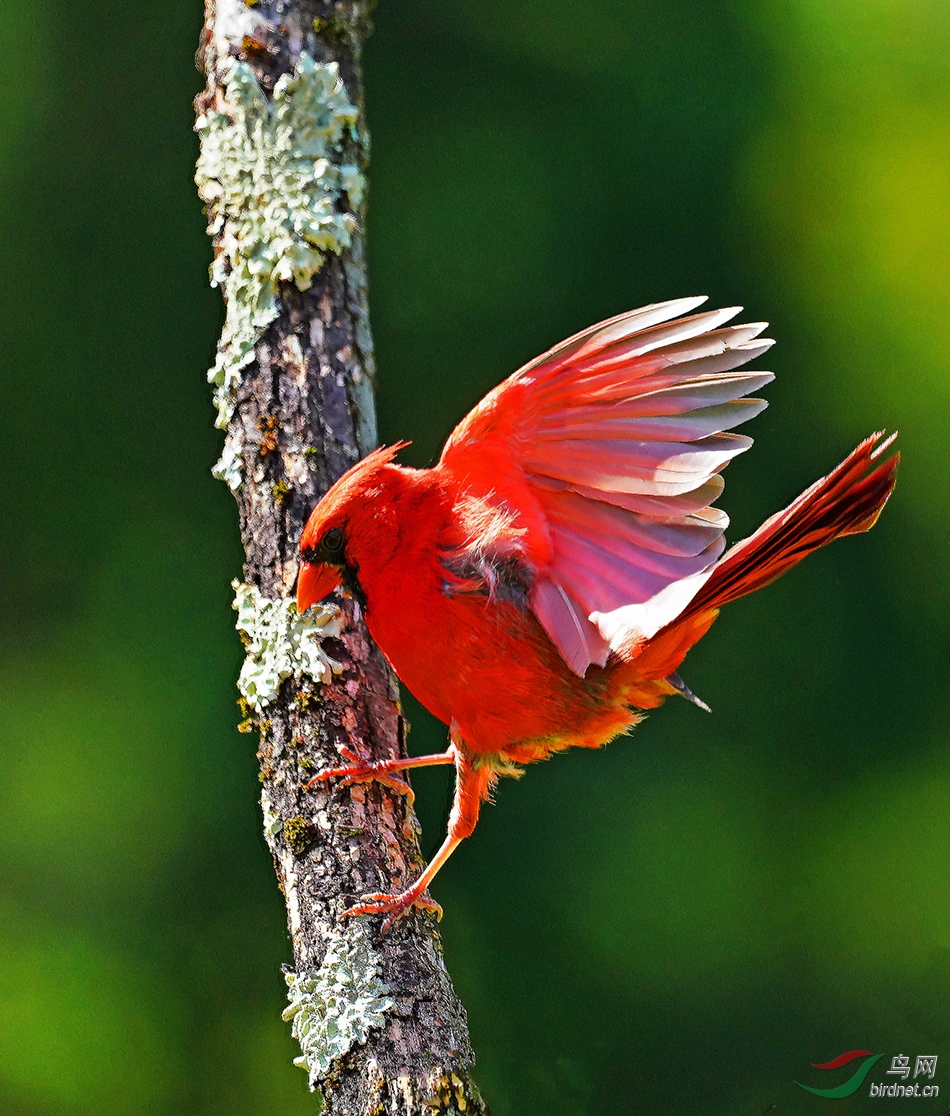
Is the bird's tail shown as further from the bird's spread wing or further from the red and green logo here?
the red and green logo

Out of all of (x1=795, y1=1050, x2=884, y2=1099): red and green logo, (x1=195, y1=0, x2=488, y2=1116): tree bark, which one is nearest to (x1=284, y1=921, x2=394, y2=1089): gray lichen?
(x1=195, y1=0, x2=488, y2=1116): tree bark

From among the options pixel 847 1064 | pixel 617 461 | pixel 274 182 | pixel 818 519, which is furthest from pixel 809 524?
pixel 847 1064

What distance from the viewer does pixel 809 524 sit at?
1137 mm

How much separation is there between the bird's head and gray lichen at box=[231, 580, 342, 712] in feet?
0.17

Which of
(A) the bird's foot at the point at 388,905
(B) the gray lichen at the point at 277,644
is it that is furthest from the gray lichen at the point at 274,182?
(A) the bird's foot at the point at 388,905

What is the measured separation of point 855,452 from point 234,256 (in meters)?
0.85

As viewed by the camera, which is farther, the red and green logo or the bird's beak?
the red and green logo

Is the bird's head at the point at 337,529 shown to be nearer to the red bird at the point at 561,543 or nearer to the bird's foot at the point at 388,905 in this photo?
the red bird at the point at 561,543

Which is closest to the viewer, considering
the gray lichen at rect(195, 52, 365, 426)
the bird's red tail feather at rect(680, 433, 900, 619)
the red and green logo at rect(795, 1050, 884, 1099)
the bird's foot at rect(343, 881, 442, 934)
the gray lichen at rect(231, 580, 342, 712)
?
the bird's red tail feather at rect(680, 433, 900, 619)

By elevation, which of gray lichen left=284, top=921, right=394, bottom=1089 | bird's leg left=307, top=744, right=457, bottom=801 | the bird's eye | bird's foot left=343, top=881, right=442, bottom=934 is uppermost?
the bird's eye

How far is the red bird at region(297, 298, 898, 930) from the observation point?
1.17 metres

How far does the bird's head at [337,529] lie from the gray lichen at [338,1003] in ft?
1.21

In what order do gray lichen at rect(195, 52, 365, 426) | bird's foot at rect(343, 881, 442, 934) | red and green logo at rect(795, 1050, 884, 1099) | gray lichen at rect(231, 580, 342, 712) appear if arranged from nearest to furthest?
bird's foot at rect(343, 881, 442, 934), gray lichen at rect(231, 580, 342, 712), gray lichen at rect(195, 52, 365, 426), red and green logo at rect(795, 1050, 884, 1099)

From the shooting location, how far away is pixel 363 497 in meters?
1.28
